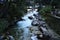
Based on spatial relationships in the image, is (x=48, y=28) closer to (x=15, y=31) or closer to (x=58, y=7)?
(x=15, y=31)

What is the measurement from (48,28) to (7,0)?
4.28 meters

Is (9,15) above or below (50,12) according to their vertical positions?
above

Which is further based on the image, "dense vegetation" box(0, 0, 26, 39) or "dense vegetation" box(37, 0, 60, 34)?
"dense vegetation" box(37, 0, 60, 34)

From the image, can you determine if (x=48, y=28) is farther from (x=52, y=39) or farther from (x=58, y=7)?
(x=58, y=7)

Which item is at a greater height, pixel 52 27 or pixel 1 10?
pixel 1 10

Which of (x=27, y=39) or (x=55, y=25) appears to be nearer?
(x=27, y=39)

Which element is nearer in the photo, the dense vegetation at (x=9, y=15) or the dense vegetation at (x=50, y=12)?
the dense vegetation at (x=9, y=15)

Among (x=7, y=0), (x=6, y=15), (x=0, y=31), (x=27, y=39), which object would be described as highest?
(x=7, y=0)

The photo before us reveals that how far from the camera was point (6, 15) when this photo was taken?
11906 mm

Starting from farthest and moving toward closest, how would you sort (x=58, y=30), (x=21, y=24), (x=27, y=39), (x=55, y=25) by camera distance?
(x=21, y=24)
(x=55, y=25)
(x=58, y=30)
(x=27, y=39)

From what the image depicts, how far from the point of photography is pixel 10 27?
12391 mm

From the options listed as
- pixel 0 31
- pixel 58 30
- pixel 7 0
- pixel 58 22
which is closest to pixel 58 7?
pixel 58 22

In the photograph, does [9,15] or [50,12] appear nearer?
[9,15]

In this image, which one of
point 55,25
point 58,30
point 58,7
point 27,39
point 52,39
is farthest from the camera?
point 58,7
